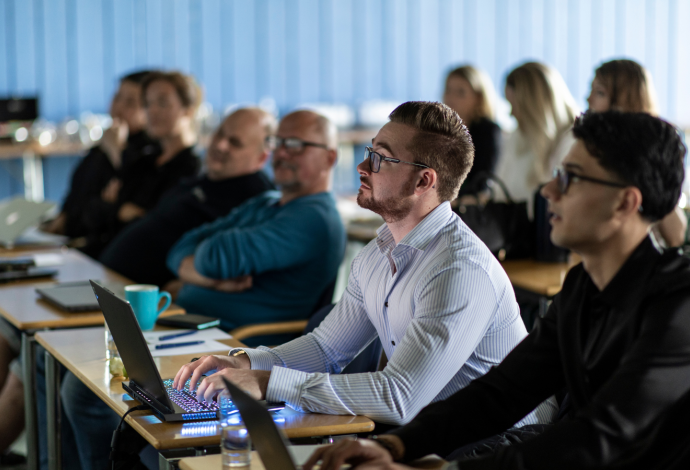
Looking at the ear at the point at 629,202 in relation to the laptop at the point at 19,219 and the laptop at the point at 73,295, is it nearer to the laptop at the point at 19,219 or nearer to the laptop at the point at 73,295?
the laptop at the point at 73,295

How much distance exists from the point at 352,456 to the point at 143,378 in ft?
1.78

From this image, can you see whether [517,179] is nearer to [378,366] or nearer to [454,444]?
[378,366]

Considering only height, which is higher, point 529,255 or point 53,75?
point 53,75

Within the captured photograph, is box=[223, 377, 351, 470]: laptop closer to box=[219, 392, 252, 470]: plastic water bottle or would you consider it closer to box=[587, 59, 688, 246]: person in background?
box=[219, 392, 252, 470]: plastic water bottle

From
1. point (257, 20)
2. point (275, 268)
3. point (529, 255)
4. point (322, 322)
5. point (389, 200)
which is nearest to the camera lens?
point (389, 200)

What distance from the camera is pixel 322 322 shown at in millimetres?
2002

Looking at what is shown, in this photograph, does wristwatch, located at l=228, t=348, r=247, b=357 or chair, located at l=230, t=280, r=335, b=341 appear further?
chair, located at l=230, t=280, r=335, b=341

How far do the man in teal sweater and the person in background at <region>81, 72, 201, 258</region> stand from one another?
123 centimetres

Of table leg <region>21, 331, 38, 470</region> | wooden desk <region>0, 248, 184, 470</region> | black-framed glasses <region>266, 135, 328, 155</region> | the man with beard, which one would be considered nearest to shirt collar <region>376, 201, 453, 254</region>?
the man with beard

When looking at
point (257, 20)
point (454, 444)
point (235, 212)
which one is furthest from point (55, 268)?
point (257, 20)

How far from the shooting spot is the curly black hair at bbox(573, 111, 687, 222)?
3.99 ft

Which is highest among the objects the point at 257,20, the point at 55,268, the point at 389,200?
the point at 257,20

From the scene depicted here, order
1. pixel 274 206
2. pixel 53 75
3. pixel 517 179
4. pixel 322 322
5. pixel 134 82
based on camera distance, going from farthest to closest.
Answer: pixel 53 75, pixel 134 82, pixel 517 179, pixel 274 206, pixel 322 322

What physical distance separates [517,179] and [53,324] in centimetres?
251
